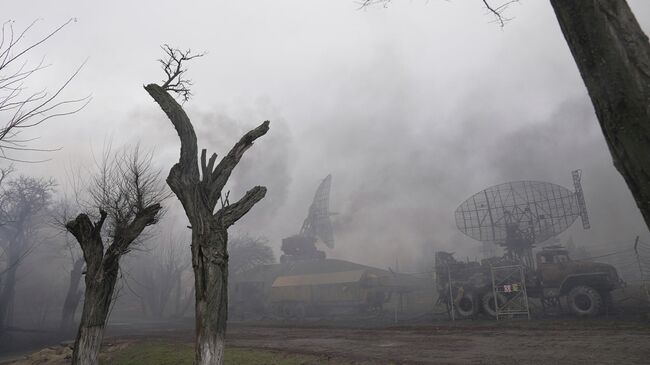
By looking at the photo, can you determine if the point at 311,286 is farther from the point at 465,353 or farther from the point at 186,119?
the point at 186,119

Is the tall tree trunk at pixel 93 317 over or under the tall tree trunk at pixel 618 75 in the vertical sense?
under

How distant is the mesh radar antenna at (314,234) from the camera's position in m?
43.2

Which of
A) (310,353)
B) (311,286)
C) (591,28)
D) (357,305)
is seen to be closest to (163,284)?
(311,286)

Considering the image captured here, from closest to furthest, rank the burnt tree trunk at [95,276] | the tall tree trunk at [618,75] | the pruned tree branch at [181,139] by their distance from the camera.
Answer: the tall tree trunk at [618,75] → the pruned tree branch at [181,139] → the burnt tree trunk at [95,276]

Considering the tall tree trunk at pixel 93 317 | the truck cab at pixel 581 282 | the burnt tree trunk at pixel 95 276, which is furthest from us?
the truck cab at pixel 581 282

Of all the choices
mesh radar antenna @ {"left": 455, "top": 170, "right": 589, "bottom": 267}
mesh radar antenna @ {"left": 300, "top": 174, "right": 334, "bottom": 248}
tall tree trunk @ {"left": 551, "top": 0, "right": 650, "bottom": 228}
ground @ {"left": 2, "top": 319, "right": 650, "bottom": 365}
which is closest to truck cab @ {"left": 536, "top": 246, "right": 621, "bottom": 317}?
ground @ {"left": 2, "top": 319, "right": 650, "bottom": 365}

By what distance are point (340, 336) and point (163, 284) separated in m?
37.9

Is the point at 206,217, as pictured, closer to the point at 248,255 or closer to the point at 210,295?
the point at 210,295

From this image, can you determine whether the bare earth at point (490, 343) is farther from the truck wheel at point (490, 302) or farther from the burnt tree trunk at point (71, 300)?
the burnt tree trunk at point (71, 300)

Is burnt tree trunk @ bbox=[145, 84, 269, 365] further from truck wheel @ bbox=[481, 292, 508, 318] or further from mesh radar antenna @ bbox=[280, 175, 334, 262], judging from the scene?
mesh radar antenna @ bbox=[280, 175, 334, 262]

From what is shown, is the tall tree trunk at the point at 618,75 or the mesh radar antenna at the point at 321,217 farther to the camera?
the mesh radar antenna at the point at 321,217

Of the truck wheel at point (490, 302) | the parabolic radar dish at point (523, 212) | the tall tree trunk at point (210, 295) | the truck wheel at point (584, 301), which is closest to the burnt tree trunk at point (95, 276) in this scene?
the tall tree trunk at point (210, 295)

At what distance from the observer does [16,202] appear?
32.2 metres

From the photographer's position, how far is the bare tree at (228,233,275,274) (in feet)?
172
